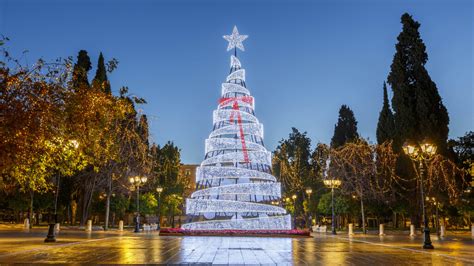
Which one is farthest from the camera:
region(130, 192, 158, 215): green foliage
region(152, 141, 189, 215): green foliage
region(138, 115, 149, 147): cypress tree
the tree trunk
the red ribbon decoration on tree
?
region(152, 141, 189, 215): green foliage

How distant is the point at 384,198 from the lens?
5384cm

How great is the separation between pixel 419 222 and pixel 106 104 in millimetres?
49266

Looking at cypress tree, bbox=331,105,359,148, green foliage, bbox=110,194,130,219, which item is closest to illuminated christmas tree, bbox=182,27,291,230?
green foliage, bbox=110,194,130,219

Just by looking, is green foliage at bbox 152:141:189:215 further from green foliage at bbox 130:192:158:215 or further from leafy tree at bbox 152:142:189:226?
green foliage at bbox 130:192:158:215

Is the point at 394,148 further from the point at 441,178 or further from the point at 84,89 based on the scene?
the point at 84,89

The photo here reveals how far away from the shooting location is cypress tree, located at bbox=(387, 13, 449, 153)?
162 ft

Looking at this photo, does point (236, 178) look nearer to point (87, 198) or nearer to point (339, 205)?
point (87, 198)

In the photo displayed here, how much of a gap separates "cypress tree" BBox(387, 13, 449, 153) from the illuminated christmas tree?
590 inches

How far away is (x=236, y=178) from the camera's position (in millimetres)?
45500

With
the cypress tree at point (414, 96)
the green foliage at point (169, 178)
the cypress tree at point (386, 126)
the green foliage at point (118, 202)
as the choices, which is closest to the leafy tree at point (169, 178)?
the green foliage at point (169, 178)

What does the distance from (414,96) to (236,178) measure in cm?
2034

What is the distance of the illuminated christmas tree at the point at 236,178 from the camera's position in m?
42.2

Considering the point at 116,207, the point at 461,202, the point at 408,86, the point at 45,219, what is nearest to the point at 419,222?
the point at 461,202

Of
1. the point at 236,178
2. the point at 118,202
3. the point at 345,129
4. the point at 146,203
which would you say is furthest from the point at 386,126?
the point at 118,202
